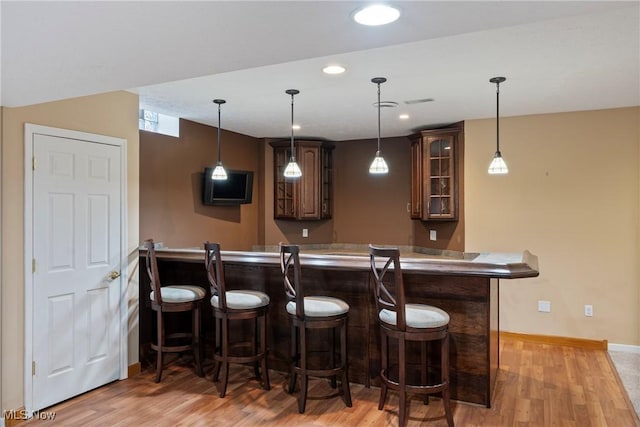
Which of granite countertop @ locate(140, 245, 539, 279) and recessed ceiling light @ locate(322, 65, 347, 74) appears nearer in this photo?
granite countertop @ locate(140, 245, 539, 279)

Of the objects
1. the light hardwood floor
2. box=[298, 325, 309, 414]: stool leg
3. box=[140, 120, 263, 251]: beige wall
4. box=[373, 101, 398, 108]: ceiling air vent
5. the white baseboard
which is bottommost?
the light hardwood floor

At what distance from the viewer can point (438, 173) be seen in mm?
5398

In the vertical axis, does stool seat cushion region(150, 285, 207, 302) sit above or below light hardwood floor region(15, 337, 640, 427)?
above

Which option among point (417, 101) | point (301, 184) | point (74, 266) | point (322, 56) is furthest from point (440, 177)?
point (74, 266)

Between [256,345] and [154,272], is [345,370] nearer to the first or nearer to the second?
[256,345]

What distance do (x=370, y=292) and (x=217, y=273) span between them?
1178mm

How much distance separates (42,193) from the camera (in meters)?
3.11

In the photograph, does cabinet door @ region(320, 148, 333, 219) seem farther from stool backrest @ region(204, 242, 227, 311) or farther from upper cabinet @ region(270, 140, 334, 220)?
stool backrest @ region(204, 242, 227, 311)

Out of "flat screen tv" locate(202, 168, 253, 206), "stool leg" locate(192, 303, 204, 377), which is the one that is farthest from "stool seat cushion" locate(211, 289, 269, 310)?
"flat screen tv" locate(202, 168, 253, 206)

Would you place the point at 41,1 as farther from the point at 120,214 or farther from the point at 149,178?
the point at 149,178

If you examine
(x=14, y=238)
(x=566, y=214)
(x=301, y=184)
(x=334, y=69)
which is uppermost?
(x=334, y=69)

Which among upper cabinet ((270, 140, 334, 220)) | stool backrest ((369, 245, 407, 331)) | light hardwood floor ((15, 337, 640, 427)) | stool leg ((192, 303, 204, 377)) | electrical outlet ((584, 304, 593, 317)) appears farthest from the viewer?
upper cabinet ((270, 140, 334, 220))

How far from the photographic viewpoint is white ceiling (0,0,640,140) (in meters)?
1.53

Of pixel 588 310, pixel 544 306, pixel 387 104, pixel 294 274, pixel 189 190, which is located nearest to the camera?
pixel 294 274
